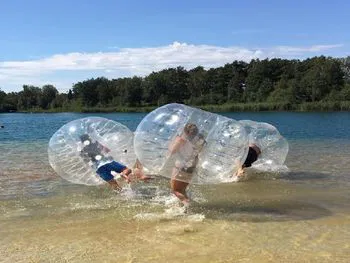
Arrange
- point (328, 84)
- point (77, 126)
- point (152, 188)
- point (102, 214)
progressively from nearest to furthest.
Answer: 1. point (102, 214)
2. point (77, 126)
3. point (152, 188)
4. point (328, 84)

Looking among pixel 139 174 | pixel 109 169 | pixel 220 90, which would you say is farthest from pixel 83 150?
pixel 220 90

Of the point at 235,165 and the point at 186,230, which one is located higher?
the point at 235,165

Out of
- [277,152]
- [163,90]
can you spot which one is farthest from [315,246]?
[163,90]

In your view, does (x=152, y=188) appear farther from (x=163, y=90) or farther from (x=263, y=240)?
(x=163, y=90)

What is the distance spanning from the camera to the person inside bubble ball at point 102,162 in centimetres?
1054

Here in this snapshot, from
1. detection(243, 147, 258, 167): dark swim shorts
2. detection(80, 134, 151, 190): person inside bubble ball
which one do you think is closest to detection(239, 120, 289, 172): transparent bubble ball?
detection(243, 147, 258, 167): dark swim shorts

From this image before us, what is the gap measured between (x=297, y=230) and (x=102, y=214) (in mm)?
3676

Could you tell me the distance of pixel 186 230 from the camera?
27.6ft

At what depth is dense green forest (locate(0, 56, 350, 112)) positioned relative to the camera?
3765 inches

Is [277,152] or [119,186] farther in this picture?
[277,152]

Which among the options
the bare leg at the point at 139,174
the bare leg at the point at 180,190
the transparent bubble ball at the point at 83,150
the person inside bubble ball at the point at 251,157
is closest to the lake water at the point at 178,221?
the bare leg at the point at 180,190

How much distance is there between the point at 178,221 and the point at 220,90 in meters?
116

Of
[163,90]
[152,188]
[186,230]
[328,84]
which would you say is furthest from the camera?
[163,90]

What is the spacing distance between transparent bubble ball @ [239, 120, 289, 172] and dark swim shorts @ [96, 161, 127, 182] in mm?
4950
